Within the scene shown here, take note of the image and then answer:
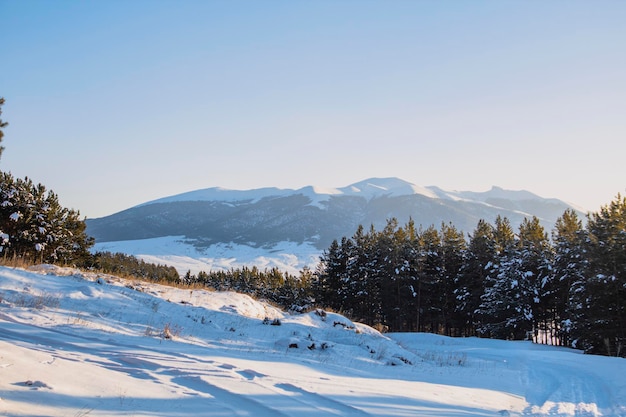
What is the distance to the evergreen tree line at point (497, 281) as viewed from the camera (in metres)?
28.8

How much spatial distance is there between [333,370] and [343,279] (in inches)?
1683

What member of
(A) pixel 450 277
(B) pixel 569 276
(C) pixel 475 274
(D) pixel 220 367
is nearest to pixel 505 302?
(B) pixel 569 276

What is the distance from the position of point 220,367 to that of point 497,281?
36.6m

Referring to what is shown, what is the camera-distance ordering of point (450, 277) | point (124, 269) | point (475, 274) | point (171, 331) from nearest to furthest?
1. point (171, 331)
2. point (475, 274)
3. point (450, 277)
4. point (124, 269)

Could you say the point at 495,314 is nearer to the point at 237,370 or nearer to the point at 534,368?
the point at 534,368

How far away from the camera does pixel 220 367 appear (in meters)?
6.83

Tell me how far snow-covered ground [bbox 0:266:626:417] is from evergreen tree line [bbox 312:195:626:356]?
16049mm

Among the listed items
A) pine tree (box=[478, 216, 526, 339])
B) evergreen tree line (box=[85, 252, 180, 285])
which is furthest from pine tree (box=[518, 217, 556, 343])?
evergreen tree line (box=[85, 252, 180, 285])

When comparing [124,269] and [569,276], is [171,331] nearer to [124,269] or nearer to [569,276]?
[569,276]

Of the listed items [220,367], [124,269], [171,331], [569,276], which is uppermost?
[569,276]

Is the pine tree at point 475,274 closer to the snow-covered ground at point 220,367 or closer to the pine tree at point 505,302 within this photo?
the pine tree at point 505,302

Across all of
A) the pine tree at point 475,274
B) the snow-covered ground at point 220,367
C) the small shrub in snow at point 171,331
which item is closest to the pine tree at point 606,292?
the pine tree at point 475,274

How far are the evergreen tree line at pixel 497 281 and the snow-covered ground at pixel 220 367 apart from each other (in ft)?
52.7

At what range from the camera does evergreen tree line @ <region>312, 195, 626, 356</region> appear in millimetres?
28766
